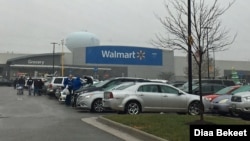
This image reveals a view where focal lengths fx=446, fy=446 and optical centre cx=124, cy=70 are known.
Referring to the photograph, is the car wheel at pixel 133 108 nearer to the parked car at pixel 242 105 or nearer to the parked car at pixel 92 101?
the parked car at pixel 92 101

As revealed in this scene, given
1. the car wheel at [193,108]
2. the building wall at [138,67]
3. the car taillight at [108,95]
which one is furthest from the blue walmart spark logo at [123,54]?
the car taillight at [108,95]

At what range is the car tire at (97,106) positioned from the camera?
2130 centimetres

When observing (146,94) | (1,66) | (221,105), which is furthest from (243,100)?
(1,66)

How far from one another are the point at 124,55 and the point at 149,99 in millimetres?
64141

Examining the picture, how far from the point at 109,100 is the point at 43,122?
364cm

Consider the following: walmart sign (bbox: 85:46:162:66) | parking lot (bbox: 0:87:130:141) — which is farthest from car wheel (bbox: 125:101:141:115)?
walmart sign (bbox: 85:46:162:66)

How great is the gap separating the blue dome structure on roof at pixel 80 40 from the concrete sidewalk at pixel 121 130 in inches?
3591

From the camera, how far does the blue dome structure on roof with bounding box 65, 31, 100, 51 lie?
355ft

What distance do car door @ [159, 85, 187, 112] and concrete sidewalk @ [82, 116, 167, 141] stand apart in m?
3.82

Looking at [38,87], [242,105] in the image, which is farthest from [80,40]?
[242,105]

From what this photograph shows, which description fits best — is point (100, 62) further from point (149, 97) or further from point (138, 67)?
point (149, 97)

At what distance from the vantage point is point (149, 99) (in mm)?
19688

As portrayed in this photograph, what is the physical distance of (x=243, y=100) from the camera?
17406 millimetres

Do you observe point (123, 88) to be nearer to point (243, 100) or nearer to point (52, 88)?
point (243, 100)
